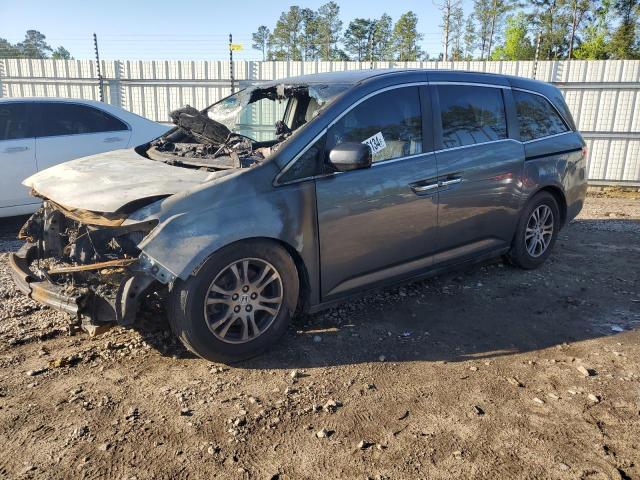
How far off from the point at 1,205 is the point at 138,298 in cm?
424

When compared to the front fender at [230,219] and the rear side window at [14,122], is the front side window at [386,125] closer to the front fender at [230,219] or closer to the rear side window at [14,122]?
the front fender at [230,219]

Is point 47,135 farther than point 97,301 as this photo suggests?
Yes

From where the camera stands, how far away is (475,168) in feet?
14.7

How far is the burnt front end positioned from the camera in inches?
121

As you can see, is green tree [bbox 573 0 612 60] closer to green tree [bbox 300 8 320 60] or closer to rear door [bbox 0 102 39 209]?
green tree [bbox 300 8 320 60]

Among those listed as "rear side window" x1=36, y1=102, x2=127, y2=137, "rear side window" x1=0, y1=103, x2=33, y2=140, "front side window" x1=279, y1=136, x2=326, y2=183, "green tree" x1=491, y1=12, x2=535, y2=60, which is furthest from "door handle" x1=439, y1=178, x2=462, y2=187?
"green tree" x1=491, y1=12, x2=535, y2=60

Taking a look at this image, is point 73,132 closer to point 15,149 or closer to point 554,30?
point 15,149

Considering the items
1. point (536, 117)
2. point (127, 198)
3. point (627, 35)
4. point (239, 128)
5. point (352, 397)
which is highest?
point (627, 35)

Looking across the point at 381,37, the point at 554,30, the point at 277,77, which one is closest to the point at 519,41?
the point at 554,30

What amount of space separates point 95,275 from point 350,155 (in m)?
1.75

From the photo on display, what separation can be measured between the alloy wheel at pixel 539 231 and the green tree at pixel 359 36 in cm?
5687

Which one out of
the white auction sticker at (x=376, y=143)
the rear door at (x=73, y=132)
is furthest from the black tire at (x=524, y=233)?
the rear door at (x=73, y=132)

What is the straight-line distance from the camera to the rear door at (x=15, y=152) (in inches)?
245

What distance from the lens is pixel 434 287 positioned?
16.3 feet
